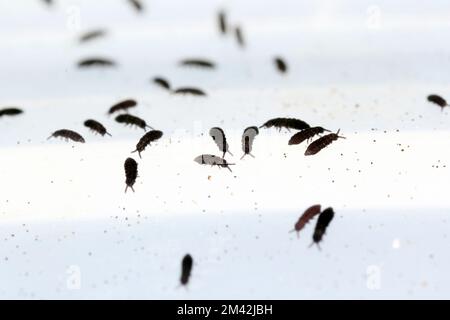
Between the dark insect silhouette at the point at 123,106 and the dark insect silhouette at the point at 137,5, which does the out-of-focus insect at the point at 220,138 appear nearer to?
the dark insect silhouette at the point at 123,106

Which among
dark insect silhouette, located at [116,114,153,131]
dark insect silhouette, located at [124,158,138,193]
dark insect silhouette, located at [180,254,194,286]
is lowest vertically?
dark insect silhouette, located at [180,254,194,286]

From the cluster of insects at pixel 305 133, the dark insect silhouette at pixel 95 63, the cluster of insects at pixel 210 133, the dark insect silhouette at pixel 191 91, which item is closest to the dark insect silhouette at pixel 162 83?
the cluster of insects at pixel 210 133

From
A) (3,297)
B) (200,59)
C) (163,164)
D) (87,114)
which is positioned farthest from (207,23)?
(3,297)

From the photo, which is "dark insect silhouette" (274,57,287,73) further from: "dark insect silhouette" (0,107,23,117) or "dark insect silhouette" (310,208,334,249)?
"dark insect silhouette" (0,107,23,117)

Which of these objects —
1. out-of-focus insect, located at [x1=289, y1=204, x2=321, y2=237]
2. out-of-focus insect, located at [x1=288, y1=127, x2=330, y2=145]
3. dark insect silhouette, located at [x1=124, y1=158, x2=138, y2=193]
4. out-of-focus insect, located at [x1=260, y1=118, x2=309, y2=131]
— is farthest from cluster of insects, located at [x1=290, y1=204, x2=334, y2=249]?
dark insect silhouette, located at [x1=124, y1=158, x2=138, y2=193]

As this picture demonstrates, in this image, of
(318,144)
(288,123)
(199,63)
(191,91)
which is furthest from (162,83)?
(318,144)
